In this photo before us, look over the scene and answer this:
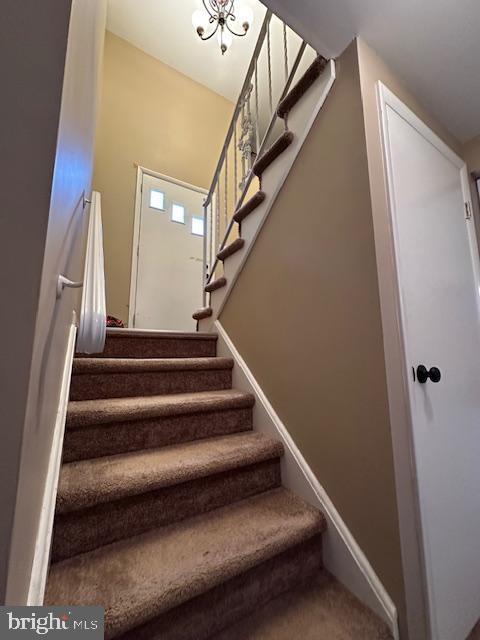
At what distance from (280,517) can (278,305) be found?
856mm

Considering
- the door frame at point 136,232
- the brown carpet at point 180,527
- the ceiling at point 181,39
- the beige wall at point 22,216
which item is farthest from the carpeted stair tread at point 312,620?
the ceiling at point 181,39

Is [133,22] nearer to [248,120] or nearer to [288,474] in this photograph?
[248,120]

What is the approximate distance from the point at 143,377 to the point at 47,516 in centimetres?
67

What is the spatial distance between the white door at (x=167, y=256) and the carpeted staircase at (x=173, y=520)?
1.90m

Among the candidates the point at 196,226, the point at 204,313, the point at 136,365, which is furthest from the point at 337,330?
the point at 196,226

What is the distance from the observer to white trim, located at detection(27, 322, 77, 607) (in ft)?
1.93

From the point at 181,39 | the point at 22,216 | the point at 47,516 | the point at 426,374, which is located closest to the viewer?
the point at 22,216

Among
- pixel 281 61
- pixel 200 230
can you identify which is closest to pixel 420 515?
pixel 200 230

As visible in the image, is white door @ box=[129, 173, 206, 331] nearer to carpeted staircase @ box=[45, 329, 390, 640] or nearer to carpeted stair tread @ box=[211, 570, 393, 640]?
carpeted staircase @ box=[45, 329, 390, 640]

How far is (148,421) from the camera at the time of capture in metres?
1.12

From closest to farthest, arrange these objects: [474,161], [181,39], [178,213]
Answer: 1. [474,161]
2. [181,39]
3. [178,213]

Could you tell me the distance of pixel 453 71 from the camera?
1.08 m

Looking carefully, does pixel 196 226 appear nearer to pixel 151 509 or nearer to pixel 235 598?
pixel 151 509

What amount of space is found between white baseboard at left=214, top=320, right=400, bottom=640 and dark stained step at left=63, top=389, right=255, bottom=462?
13 centimetres
